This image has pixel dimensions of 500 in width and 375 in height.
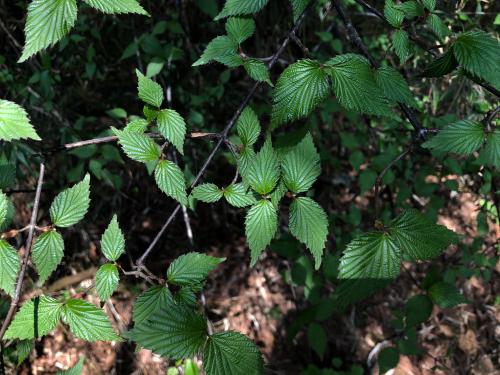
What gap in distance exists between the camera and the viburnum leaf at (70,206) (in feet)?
3.29

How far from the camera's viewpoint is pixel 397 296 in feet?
10.1

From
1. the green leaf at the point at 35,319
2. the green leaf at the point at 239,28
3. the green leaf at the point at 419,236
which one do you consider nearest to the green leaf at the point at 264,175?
the green leaf at the point at 419,236

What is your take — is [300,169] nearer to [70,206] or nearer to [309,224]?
[309,224]

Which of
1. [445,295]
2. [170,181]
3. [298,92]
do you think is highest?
[298,92]

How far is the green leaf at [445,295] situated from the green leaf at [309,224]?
2.63 ft

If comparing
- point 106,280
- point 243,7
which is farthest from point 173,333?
point 243,7

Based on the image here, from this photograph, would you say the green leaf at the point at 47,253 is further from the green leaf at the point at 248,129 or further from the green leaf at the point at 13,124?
the green leaf at the point at 248,129

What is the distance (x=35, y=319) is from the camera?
91cm

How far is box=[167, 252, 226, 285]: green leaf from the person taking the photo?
1009 mm

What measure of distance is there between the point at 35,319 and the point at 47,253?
15 centimetres

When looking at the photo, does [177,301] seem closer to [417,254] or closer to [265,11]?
Result: [417,254]

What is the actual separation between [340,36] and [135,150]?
205 cm

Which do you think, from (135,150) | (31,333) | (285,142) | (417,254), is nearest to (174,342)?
(31,333)

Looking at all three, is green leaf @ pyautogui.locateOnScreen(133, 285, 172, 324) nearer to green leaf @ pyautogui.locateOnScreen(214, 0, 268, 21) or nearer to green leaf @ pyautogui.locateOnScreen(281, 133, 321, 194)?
green leaf @ pyautogui.locateOnScreen(281, 133, 321, 194)
